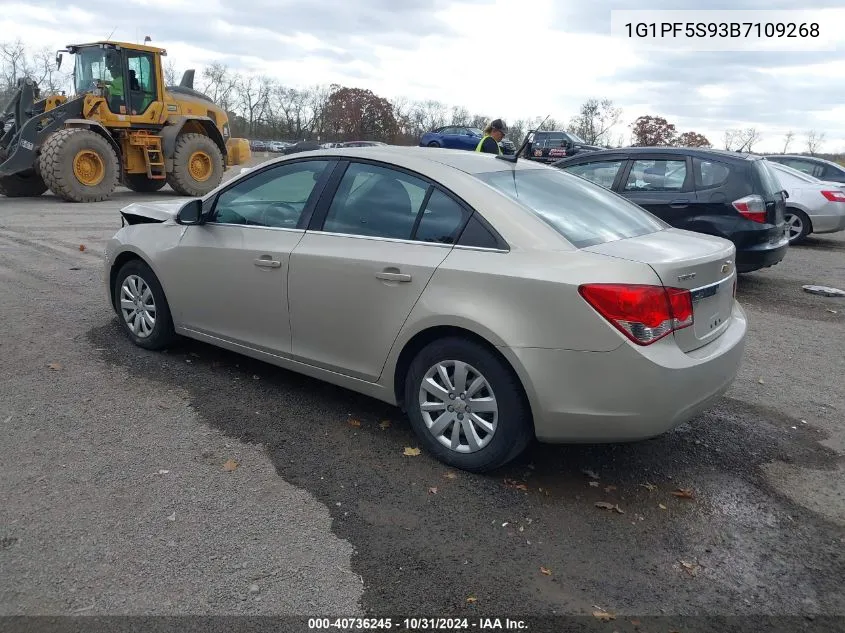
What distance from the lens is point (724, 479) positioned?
3785 millimetres

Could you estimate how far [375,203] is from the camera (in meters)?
4.13

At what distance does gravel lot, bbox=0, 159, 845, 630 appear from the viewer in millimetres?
2775

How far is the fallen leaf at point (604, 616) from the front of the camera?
267 centimetres

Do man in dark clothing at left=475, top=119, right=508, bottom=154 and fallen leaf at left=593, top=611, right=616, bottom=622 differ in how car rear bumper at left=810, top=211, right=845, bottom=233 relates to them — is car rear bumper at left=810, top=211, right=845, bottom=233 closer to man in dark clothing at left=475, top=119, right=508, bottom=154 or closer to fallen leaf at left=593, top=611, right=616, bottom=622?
man in dark clothing at left=475, top=119, right=508, bottom=154

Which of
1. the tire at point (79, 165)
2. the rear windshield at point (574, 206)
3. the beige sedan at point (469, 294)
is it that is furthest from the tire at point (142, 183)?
the rear windshield at point (574, 206)

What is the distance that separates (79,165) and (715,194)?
43.8ft

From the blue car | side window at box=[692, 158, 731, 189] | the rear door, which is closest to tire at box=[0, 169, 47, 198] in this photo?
the rear door

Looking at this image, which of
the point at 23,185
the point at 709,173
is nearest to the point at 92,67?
the point at 23,185

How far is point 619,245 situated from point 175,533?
2.51 m

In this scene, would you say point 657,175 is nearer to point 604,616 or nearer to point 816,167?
point 604,616

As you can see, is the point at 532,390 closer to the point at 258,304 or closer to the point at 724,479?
the point at 724,479

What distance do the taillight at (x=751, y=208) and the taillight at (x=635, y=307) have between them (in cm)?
530

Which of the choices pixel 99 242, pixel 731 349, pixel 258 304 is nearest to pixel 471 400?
pixel 731 349

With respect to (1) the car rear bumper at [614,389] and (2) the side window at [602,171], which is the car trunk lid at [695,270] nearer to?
(1) the car rear bumper at [614,389]
